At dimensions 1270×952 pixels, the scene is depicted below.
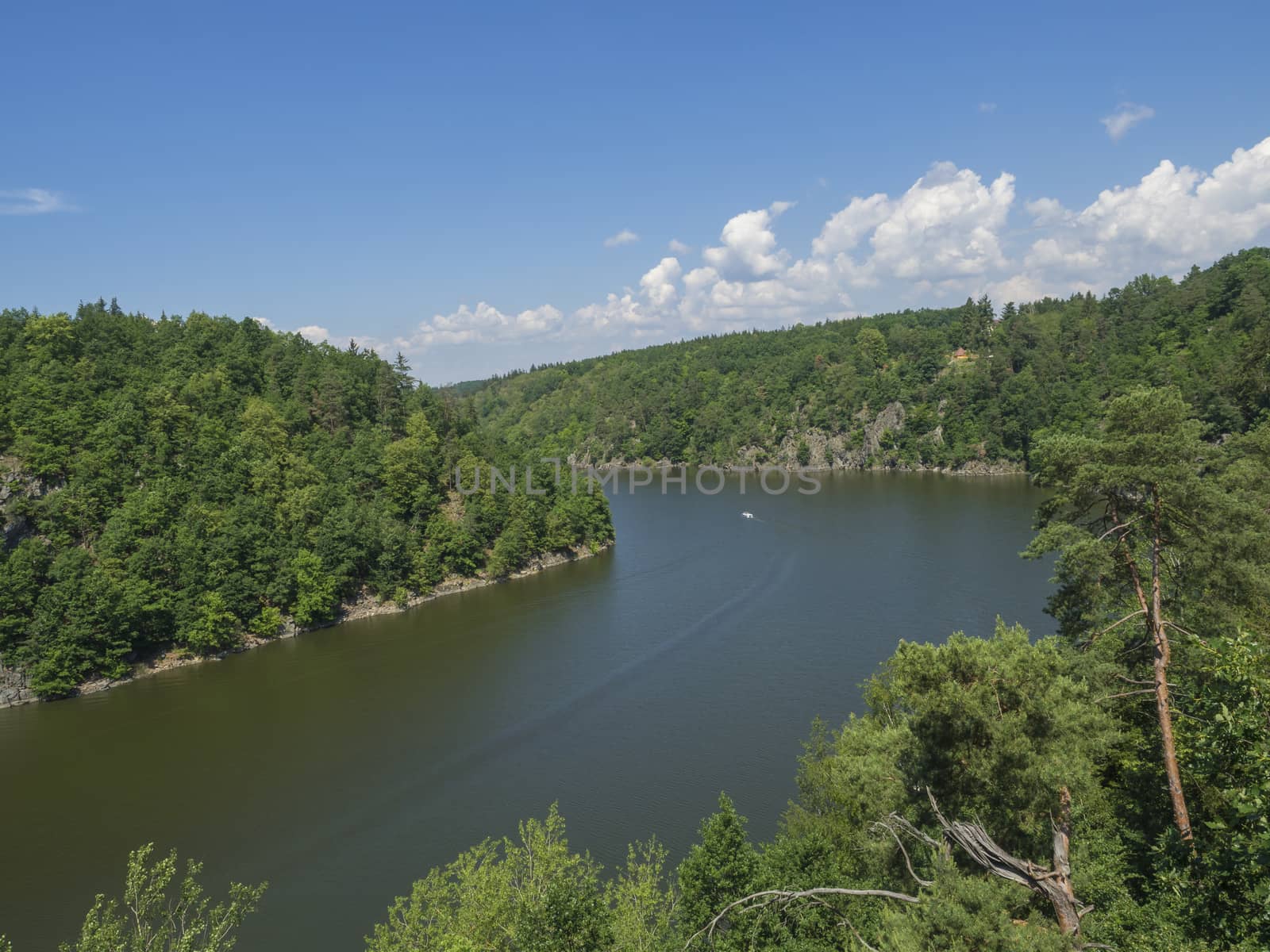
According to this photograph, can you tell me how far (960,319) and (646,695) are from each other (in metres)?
94.2

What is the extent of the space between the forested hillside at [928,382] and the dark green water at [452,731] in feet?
101

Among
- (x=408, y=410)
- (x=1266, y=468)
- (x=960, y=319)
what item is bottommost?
(x=1266, y=468)

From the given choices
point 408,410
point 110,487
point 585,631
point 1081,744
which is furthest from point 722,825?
point 408,410

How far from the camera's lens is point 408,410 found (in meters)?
48.3

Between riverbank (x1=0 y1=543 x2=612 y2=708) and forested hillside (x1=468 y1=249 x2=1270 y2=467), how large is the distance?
63.6 ft

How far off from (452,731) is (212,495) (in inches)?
735

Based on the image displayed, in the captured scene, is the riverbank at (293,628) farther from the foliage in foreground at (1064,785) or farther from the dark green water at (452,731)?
the foliage in foreground at (1064,785)

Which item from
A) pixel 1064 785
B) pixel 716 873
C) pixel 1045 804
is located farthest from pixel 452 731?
pixel 1064 785

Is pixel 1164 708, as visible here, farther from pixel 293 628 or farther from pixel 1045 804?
pixel 293 628

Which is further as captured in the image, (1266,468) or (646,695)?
(646,695)

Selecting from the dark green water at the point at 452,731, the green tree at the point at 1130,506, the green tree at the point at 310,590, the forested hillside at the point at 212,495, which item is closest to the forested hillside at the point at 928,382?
the forested hillside at the point at 212,495

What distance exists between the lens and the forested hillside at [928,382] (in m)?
66.4

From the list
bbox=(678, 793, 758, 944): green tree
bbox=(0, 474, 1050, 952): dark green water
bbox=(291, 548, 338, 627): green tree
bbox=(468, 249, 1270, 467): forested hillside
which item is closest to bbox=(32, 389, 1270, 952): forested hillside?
bbox=(678, 793, 758, 944): green tree

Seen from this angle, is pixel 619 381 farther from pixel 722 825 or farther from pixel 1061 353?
pixel 722 825
